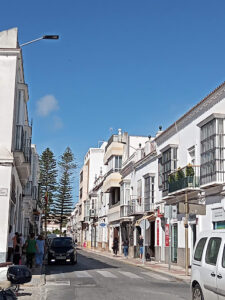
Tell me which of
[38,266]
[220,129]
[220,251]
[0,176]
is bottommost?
[38,266]

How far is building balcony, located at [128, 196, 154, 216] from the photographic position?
32781mm

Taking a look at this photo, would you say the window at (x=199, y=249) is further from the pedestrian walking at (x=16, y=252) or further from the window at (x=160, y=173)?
the window at (x=160, y=173)

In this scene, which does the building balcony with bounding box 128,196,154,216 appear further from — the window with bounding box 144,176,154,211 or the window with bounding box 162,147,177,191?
the window with bounding box 162,147,177,191

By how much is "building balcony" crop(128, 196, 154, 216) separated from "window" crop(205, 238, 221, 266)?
22262 mm

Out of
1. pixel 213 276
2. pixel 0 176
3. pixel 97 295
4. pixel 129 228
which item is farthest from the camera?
pixel 129 228

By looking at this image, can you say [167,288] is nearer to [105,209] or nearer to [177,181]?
[177,181]

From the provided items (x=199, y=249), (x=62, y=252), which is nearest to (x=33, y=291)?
(x=199, y=249)

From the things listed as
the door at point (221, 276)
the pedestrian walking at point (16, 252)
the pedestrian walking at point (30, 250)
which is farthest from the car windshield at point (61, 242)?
the door at point (221, 276)

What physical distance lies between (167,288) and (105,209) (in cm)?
3927

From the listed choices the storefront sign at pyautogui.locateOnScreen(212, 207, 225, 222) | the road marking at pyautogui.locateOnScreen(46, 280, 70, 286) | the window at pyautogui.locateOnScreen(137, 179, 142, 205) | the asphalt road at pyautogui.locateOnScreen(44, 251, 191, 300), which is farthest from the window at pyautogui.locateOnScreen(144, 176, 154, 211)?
the road marking at pyautogui.locateOnScreen(46, 280, 70, 286)

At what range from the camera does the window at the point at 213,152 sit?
2083 cm

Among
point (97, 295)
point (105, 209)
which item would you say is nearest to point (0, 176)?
point (97, 295)

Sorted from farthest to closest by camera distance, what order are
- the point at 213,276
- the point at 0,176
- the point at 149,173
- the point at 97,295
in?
1. the point at 149,173
2. the point at 0,176
3. the point at 97,295
4. the point at 213,276

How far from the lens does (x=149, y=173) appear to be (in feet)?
106
